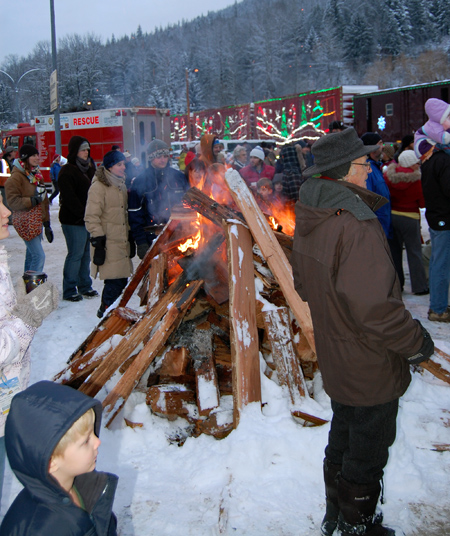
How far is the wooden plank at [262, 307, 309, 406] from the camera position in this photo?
3.74 meters

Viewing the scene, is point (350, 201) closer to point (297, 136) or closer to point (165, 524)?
point (165, 524)

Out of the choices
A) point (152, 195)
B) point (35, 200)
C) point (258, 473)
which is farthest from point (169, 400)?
point (35, 200)

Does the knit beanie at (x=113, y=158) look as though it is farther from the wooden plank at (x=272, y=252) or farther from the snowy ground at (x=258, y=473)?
the snowy ground at (x=258, y=473)

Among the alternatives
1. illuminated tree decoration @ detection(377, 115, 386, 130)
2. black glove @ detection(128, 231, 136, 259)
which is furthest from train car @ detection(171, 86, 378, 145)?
black glove @ detection(128, 231, 136, 259)

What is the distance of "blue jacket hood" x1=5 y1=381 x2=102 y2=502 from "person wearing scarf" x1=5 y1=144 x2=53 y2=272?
5775 mm

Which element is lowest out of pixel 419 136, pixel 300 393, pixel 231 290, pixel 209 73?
pixel 300 393

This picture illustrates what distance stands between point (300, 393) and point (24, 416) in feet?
8.46

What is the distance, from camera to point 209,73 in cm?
9394

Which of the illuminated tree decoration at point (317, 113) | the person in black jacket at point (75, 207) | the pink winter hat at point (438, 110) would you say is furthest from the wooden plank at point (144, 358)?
the illuminated tree decoration at point (317, 113)

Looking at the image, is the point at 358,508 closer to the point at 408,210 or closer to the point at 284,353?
the point at 284,353

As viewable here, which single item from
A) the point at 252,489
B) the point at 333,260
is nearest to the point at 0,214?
the point at 333,260

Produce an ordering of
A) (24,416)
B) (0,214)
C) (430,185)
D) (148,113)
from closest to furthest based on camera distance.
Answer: (24,416)
(0,214)
(430,185)
(148,113)

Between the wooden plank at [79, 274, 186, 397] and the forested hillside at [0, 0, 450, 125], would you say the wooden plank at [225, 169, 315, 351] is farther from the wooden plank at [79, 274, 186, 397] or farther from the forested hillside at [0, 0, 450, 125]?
Result: the forested hillside at [0, 0, 450, 125]

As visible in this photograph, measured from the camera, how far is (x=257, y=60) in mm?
93500
